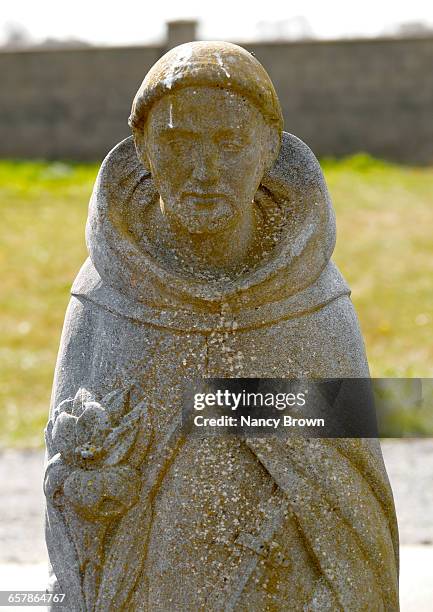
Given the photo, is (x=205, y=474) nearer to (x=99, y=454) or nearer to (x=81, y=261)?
(x=99, y=454)

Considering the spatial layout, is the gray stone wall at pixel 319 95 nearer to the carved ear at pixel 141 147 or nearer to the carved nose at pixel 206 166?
the carved ear at pixel 141 147

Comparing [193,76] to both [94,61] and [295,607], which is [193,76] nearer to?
[295,607]

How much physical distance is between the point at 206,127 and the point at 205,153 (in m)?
0.06

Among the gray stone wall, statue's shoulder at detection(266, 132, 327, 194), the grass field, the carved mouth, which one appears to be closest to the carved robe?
statue's shoulder at detection(266, 132, 327, 194)

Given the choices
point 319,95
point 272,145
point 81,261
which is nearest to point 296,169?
point 272,145

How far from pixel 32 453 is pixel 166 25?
9.95 meters

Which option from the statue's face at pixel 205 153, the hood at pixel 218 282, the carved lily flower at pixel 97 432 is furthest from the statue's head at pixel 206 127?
the carved lily flower at pixel 97 432

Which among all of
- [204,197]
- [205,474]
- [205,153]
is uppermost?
[205,153]

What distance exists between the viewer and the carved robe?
2.54 meters

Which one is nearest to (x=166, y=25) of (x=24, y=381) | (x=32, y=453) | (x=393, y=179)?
(x=393, y=179)

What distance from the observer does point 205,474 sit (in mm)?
2559

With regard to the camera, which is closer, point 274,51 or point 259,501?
point 259,501

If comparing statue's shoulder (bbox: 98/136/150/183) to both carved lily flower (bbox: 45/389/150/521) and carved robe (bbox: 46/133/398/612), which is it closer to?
carved robe (bbox: 46/133/398/612)

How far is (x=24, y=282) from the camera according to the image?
34.7ft
